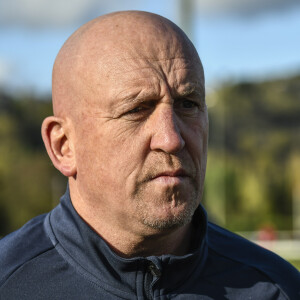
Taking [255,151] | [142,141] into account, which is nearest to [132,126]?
[142,141]

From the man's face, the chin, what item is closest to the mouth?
the man's face

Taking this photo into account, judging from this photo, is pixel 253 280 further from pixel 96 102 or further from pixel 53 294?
pixel 96 102

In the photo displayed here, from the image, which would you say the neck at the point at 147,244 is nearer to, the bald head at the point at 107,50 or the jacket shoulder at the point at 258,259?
the jacket shoulder at the point at 258,259

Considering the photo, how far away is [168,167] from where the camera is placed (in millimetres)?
2295

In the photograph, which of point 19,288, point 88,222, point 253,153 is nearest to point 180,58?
point 88,222

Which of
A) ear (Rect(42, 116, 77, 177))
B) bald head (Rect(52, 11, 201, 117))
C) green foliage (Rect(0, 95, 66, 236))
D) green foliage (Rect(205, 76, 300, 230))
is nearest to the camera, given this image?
bald head (Rect(52, 11, 201, 117))

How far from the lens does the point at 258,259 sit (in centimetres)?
272

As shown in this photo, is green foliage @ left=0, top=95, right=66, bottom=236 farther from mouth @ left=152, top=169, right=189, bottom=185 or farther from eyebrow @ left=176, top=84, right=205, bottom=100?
mouth @ left=152, top=169, right=189, bottom=185

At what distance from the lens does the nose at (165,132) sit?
89.3 inches

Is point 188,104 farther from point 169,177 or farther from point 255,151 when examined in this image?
point 255,151

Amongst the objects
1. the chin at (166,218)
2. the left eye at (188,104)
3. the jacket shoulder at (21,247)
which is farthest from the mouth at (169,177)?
the jacket shoulder at (21,247)

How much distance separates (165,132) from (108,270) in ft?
1.95

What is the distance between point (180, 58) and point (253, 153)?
46372 mm

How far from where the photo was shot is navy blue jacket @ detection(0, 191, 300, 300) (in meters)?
2.30
